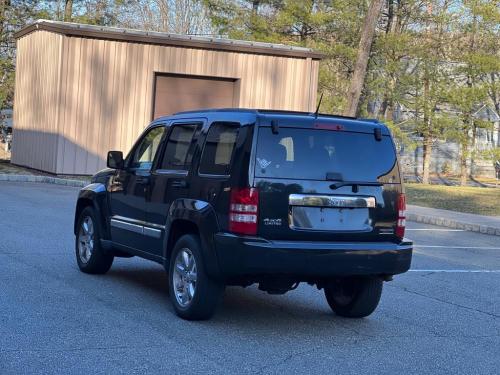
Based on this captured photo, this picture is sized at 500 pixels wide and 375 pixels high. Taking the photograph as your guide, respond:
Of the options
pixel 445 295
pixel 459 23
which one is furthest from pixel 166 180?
pixel 459 23

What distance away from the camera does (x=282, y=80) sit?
1114 inches

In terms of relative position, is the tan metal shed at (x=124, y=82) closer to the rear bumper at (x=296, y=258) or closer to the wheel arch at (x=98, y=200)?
the wheel arch at (x=98, y=200)

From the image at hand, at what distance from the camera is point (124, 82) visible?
2667 centimetres

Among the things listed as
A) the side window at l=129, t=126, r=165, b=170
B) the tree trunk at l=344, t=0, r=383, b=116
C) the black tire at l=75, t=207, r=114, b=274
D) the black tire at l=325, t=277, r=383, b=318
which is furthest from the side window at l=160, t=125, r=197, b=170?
the tree trunk at l=344, t=0, r=383, b=116

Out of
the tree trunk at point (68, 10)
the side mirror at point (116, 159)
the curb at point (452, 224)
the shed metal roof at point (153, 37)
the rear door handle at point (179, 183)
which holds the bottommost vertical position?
the curb at point (452, 224)

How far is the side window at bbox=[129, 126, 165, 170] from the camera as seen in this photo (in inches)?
344

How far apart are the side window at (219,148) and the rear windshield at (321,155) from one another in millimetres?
348

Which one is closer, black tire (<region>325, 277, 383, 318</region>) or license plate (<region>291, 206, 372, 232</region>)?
license plate (<region>291, 206, 372, 232</region>)

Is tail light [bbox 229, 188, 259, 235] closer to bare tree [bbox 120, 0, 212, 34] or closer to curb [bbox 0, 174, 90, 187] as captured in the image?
curb [bbox 0, 174, 90, 187]

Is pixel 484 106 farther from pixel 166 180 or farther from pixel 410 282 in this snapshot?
pixel 166 180

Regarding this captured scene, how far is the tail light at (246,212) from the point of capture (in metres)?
6.83

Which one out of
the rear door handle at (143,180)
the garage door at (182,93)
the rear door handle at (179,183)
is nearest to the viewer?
the rear door handle at (179,183)

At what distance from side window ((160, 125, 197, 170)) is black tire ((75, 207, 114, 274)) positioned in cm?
159

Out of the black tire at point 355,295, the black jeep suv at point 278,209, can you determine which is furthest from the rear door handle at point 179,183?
the black tire at point 355,295
